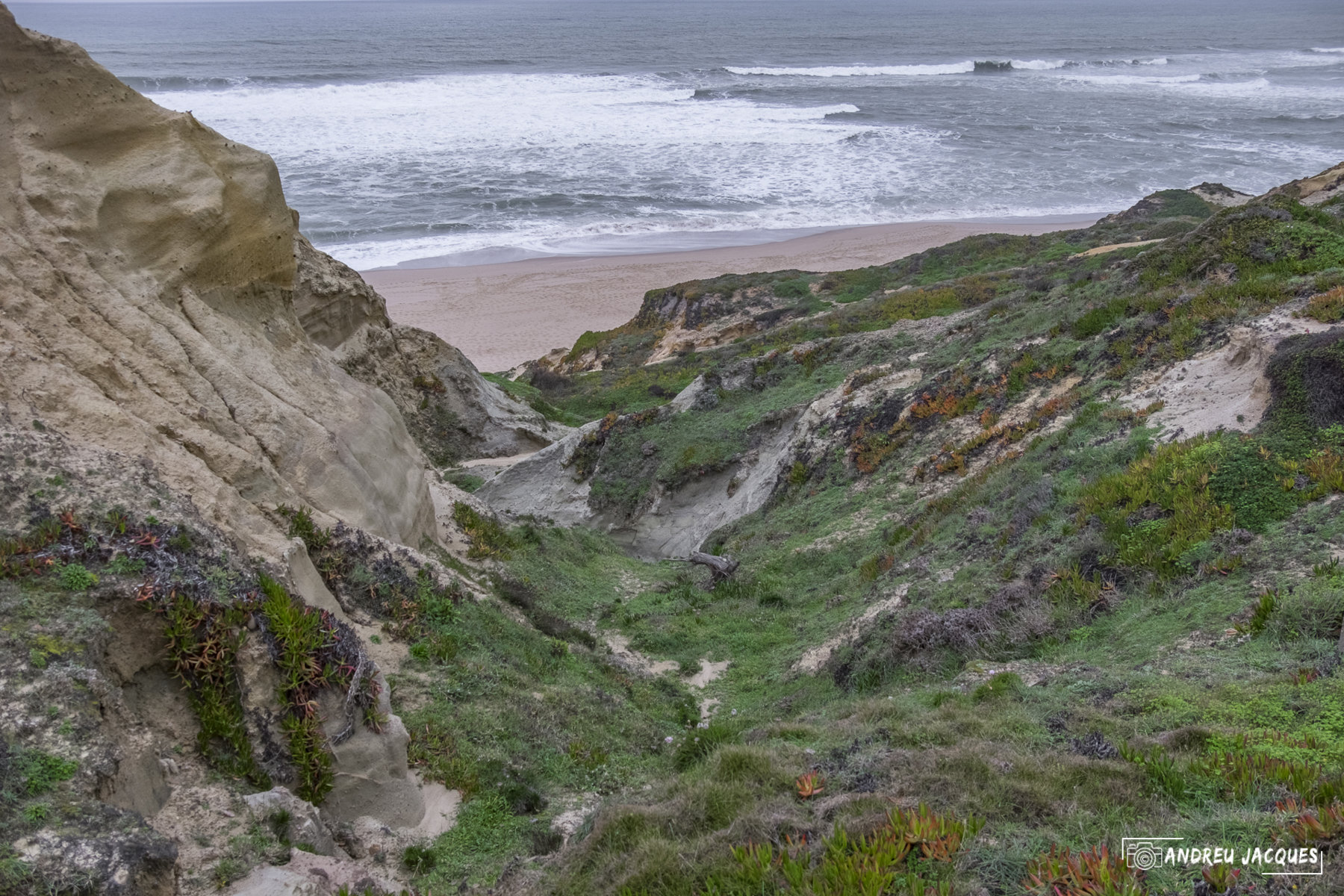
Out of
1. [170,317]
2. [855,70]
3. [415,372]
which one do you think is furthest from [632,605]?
[855,70]

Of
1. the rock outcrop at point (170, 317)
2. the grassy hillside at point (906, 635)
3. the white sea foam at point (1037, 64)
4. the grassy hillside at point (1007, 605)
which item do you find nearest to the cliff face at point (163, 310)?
the rock outcrop at point (170, 317)

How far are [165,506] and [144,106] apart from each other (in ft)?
24.1

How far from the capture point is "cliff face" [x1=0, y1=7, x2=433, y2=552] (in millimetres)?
8953

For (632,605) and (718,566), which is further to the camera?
(718,566)

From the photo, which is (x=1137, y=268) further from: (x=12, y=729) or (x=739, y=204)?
(x=739, y=204)

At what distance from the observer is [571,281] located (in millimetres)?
44844

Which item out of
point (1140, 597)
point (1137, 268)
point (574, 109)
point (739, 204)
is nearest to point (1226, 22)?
point (574, 109)

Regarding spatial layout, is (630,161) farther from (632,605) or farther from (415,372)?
(632,605)

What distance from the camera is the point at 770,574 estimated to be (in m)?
15.1

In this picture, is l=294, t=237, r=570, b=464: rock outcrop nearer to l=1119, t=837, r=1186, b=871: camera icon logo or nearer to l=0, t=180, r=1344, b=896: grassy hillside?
l=0, t=180, r=1344, b=896: grassy hillside

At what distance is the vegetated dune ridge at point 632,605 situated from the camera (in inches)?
213

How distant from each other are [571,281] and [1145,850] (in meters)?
42.5

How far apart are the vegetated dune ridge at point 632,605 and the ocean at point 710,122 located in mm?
35299

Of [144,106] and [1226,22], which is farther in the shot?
[1226,22]
